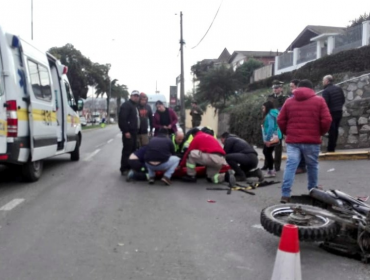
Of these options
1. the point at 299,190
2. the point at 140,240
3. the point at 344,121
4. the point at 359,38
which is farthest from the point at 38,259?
the point at 359,38

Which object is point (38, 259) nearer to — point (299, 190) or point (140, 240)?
point (140, 240)

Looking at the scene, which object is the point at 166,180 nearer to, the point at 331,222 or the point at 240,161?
the point at 240,161

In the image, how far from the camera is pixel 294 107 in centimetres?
595

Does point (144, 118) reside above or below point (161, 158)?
above

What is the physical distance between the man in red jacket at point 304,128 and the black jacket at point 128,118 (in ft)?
13.2

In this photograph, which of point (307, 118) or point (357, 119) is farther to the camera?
point (357, 119)

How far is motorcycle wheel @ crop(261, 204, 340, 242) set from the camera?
12.8 feet

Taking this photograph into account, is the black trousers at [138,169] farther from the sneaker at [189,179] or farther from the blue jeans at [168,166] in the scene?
the sneaker at [189,179]

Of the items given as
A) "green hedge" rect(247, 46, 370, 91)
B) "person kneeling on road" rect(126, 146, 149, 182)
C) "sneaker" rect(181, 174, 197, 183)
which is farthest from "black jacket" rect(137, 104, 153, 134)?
"green hedge" rect(247, 46, 370, 91)

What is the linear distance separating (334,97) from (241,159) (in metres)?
2.92

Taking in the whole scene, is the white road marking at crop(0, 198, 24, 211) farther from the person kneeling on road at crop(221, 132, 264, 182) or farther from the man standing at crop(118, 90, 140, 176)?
the person kneeling on road at crop(221, 132, 264, 182)

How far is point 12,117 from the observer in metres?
6.72

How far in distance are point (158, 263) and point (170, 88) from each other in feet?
99.9

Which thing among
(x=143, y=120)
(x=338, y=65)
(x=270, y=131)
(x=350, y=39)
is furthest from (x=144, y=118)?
(x=350, y=39)
